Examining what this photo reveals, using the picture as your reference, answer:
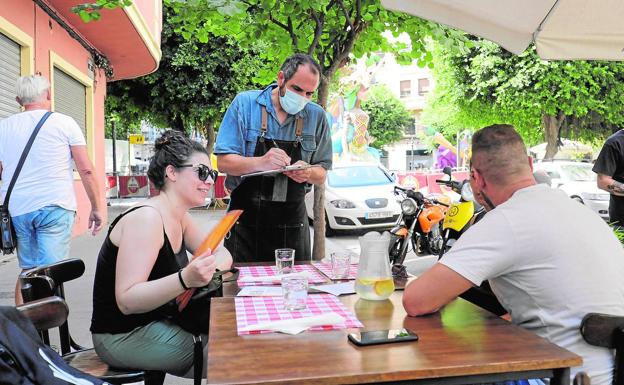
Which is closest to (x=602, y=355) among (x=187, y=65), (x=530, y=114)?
(x=187, y=65)

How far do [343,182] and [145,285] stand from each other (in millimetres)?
10691

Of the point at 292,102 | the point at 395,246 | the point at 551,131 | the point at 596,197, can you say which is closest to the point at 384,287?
the point at 292,102

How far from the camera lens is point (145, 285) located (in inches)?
83.6

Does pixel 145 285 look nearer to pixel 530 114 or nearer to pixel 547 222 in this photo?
pixel 547 222

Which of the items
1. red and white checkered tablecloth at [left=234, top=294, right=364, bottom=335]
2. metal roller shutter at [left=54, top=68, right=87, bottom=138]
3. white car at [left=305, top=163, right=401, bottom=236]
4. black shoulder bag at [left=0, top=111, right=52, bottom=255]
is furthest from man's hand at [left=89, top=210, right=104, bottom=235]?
white car at [left=305, top=163, right=401, bottom=236]

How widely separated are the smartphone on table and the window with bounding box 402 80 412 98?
62.7m

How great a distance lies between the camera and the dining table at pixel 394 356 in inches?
55.6

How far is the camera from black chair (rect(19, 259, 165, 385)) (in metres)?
2.21

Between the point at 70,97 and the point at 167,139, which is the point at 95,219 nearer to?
the point at 167,139

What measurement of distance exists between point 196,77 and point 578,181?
11458mm

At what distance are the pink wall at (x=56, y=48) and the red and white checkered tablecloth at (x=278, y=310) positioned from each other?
6.46 metres

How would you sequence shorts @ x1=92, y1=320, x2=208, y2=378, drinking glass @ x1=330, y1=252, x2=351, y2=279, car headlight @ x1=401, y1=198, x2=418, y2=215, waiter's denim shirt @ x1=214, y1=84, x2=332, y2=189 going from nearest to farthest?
shorts @ x1=92, y1=320, x2=208, y2=378 → drinking glass @ x1=330, y1=252, x2=351, y2=279 → waiter's denim shirt @ x1=214, y1=84, x2=332, y2=189 → car headlight @ x1=401, y1=198, x2=418, y2=215

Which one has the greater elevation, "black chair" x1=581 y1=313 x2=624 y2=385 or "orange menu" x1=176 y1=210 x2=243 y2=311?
"orange menu" x1=176 y1=210 x2=243 y2=311

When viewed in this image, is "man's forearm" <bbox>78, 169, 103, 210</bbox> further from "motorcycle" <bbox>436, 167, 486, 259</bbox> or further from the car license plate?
the car license plate
